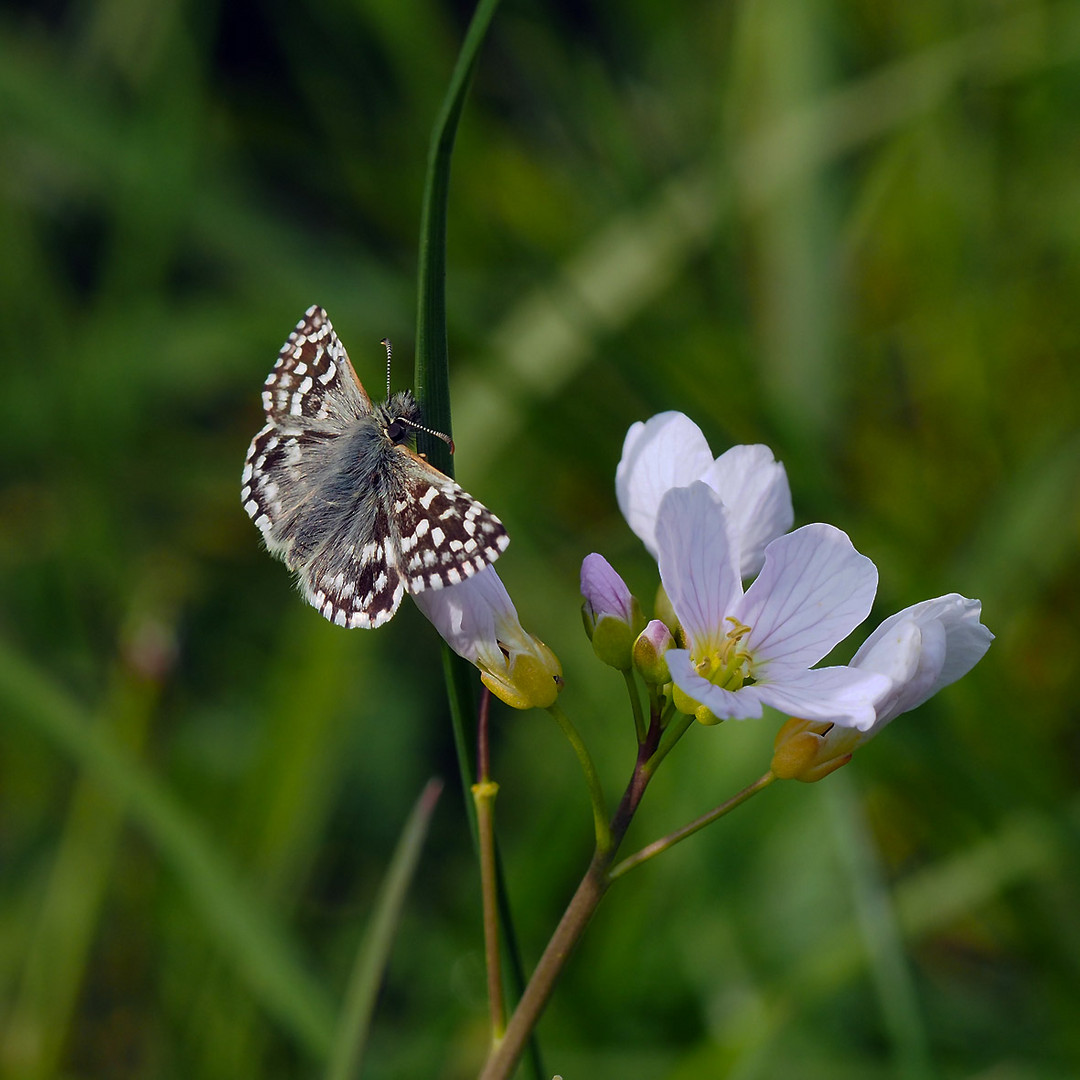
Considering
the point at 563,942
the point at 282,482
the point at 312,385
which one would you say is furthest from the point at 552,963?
the point at 312,385

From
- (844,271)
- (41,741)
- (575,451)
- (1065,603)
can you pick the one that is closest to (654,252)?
(844,271)

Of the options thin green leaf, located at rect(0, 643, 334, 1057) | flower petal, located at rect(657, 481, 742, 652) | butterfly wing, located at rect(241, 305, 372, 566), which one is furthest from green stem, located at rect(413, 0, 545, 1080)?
thin green leaf, located at rect(0, 643, 334, 1057)

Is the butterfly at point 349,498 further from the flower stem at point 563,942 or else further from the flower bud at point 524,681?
the flower stem at point 563,942

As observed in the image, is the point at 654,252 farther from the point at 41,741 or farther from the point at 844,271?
the point at 41,741

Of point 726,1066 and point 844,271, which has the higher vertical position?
point 844,271

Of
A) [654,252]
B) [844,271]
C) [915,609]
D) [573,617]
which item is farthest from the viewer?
[844,271]

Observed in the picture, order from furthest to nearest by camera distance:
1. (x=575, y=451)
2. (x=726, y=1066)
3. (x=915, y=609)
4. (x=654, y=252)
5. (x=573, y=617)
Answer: (x=654, y=252)
(x=573, y=617)
(x=575, y=451)
(x=726, y=1066)
(x=915, y=609)

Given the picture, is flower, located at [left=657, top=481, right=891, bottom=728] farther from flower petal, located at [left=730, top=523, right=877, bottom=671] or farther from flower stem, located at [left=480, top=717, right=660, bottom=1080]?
flower stem, located at [left=480, top=717, right=660, bottom=1080]

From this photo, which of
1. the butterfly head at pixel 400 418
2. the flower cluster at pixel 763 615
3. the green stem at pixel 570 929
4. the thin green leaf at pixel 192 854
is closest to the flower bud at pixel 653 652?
the flower cluster at pixel 763 615

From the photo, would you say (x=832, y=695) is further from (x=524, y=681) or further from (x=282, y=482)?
(x=282, y=482)
